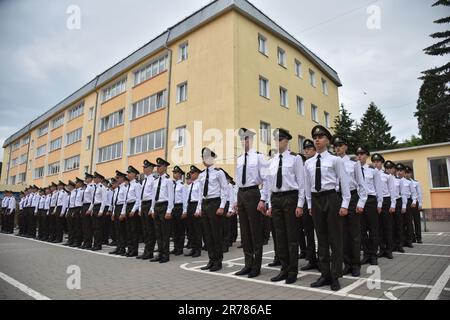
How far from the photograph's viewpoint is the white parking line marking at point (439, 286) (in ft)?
12.7

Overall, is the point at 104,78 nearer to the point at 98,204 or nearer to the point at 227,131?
the point at 227,131

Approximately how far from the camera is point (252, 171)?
218 inches

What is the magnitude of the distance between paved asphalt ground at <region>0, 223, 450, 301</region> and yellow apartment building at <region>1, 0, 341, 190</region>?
10664mm

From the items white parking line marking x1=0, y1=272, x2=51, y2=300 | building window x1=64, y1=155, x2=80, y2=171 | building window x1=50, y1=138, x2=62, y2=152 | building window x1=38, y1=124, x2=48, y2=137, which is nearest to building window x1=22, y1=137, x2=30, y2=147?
building window x1=38, y1=124, x2=48, y2=137

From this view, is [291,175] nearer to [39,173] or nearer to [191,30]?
[191,30]

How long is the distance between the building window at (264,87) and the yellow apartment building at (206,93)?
0.23ft

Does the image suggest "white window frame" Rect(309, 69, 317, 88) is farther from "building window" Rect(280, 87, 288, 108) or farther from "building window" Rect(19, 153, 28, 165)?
"building window" Rect(19, 153, 28, 165)

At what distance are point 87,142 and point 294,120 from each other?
68.0ft

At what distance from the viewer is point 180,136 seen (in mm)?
19938

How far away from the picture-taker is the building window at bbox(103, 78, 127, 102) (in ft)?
88.3

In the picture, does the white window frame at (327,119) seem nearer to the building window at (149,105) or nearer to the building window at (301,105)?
the building window at (301,105)

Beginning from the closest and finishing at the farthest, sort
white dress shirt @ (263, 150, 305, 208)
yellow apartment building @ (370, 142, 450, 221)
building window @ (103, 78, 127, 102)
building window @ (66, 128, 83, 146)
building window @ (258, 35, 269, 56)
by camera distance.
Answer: white dress shirt @ (263, 150, 305, 208)
yellow apartment building @ (370, 142, 450, 221)
building window @ (258, 35, 269, 56)
building window @ (103, 78, 127, 102)
building window @ (66, 128, 83, 146)

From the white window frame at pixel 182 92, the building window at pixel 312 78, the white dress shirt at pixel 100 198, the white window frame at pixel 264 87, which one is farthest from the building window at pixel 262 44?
the white dress shirt at pixel 100 198
